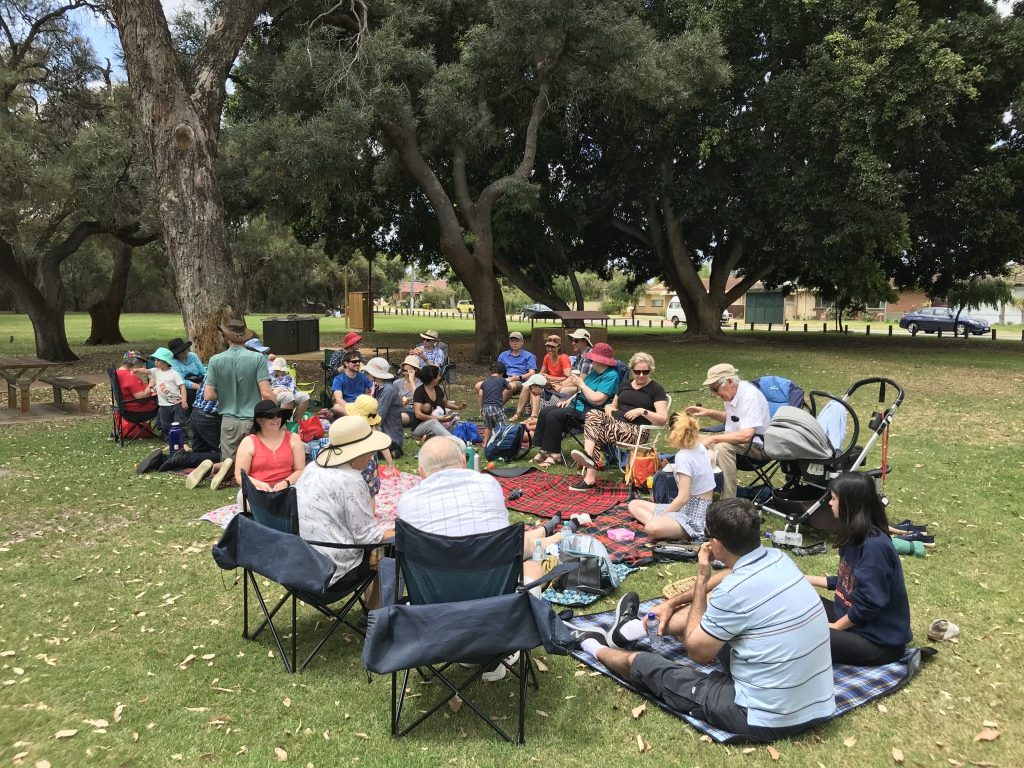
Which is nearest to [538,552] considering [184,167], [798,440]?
[798,440]

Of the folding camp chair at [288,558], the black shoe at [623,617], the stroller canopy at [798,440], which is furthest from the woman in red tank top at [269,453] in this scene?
the stroller canopy at [798,440]

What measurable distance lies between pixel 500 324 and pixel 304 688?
15.8 meters

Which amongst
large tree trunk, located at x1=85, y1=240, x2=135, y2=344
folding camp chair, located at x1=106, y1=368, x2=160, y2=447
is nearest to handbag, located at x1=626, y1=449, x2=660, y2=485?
folding camp chair, located at x1=106, y1=368, x2=160, y2=447

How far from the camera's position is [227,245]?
12273 millimetres

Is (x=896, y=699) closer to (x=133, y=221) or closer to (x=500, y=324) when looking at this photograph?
(x=500, y=324)

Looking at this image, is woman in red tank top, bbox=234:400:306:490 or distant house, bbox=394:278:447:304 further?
distant house, bbox=394:278:447:304

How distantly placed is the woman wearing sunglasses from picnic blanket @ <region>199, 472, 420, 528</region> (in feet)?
5.59

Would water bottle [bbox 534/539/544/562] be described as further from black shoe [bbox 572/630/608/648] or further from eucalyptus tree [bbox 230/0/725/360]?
eucalyptus tree [bbox 230/0/725/360]

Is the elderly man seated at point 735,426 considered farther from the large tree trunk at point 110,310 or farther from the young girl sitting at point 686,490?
the large tree trunk at point 110,310

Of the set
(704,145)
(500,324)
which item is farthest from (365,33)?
(704,145)

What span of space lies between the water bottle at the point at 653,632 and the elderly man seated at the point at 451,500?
3.39 feet

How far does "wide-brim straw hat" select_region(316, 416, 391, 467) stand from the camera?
158 inches

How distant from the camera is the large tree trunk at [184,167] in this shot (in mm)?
11508

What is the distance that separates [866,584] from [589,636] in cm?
147
